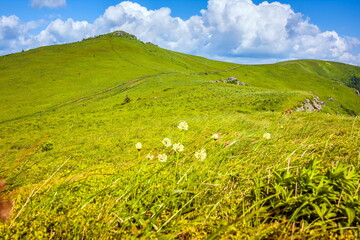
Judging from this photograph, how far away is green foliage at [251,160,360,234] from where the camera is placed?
2496mm

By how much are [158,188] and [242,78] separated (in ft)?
338

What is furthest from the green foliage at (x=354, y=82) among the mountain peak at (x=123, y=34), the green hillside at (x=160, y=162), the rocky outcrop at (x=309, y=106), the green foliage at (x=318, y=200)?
the green foliage at (x=318, y=200)

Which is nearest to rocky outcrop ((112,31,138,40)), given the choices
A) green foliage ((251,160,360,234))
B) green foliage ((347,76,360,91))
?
green foliage ((251,160,360,234))

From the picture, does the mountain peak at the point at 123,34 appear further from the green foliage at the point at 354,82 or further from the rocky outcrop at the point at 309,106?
the green foliage at the point at 354,82

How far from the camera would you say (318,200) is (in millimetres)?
2707

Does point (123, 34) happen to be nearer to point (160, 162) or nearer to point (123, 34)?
point (123, 34)

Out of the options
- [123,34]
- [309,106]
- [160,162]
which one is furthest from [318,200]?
[123,34]

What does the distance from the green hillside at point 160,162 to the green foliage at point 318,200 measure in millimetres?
18

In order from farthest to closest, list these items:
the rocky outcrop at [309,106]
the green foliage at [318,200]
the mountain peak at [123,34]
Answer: the mountain peak at [123,34] → the rocky outcrop at [309,106] → the green foliage at [318,200]

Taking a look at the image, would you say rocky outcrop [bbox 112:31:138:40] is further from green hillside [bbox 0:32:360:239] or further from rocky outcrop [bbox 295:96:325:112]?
rocky outcrop [bbox 295:96:325:112]

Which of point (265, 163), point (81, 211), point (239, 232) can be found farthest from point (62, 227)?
point (265, 163)

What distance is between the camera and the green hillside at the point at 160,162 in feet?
9.12

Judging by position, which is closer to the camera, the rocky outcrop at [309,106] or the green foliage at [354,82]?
the rocky outcrop at [309,106]

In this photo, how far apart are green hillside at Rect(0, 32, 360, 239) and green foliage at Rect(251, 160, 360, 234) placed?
0.7 inches
